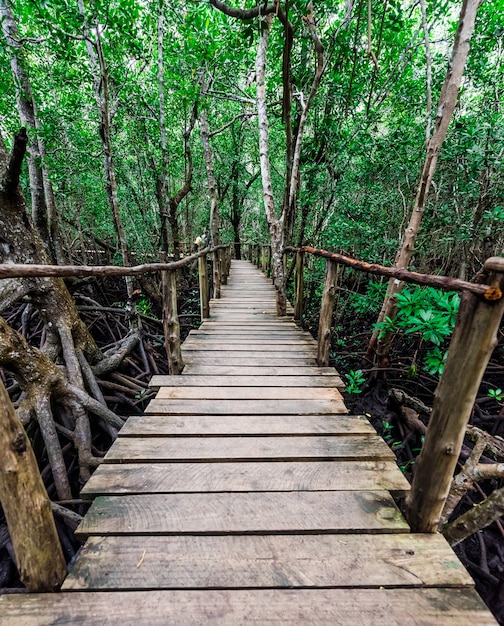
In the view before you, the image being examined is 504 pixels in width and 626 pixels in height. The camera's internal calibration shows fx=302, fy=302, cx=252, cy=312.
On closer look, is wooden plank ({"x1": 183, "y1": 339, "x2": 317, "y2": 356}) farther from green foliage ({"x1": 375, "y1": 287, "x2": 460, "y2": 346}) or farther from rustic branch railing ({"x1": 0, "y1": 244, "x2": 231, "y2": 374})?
green foliage ({"x1": 375, "y1": 287, "x2": 460, "y2": 346})

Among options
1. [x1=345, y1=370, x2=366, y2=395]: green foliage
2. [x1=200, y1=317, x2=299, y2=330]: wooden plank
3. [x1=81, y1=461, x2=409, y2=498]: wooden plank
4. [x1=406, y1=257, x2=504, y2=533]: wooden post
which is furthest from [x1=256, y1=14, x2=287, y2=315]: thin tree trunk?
[x1=406, y1=257, x2=504, y2=533]: wooden post

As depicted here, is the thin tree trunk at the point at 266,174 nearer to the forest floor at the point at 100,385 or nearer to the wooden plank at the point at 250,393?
the forest floor at the point at 100,385

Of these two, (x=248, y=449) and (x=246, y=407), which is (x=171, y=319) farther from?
(x=248, y=449)

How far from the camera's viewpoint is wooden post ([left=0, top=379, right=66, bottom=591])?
3.17 ft

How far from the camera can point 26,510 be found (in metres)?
1.02

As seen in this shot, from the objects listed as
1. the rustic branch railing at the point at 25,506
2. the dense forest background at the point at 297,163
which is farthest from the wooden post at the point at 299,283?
the rustic branch railing at the point at 25,506

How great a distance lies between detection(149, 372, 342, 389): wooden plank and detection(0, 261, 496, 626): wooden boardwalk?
0.36 m

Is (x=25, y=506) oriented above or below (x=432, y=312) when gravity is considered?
below

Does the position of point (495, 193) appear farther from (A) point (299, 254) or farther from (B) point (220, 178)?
(B) point (220, 178)

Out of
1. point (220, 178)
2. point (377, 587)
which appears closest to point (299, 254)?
point (377, 587)

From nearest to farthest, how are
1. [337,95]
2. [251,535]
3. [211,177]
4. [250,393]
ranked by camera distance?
[251,535] → [250,393] → [337,95] → [211,177]

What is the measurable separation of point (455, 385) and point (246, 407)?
4.70 feet

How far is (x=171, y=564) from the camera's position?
1.18 m

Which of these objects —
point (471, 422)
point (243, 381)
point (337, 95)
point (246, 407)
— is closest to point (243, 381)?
point (243, 381)
